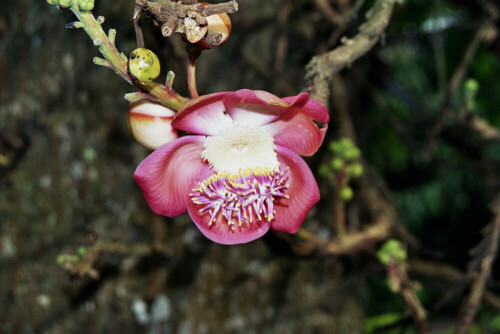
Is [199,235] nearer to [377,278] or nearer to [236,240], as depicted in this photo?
[236,240]

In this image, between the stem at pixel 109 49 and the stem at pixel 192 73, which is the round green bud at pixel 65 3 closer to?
the stem at pixel 109 49

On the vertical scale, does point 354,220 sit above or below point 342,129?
below

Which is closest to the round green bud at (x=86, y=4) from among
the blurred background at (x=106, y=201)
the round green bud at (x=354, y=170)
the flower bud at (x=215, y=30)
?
the flower bud at (x=215, y=30)

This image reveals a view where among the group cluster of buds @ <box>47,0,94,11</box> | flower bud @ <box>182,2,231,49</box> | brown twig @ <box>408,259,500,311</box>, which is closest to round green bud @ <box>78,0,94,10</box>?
cluster of buds @ <box>47,0,94,11</box>

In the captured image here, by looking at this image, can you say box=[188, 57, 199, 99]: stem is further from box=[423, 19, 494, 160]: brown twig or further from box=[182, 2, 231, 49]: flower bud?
box=[423, 19, 494, 160]: brown twig

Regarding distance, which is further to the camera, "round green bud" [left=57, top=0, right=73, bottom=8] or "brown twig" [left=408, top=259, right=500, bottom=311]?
"brown twig" [left=408, top=259, right=500, bottom=311]

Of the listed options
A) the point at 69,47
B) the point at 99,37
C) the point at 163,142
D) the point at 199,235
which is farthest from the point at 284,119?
the point at 69,47

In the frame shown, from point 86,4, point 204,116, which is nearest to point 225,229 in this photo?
point 204,116

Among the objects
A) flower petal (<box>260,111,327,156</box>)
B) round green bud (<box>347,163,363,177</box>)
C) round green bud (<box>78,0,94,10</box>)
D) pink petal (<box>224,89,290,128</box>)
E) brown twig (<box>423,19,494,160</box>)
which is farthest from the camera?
brown twig (<box>423,19,494,160</box>)
